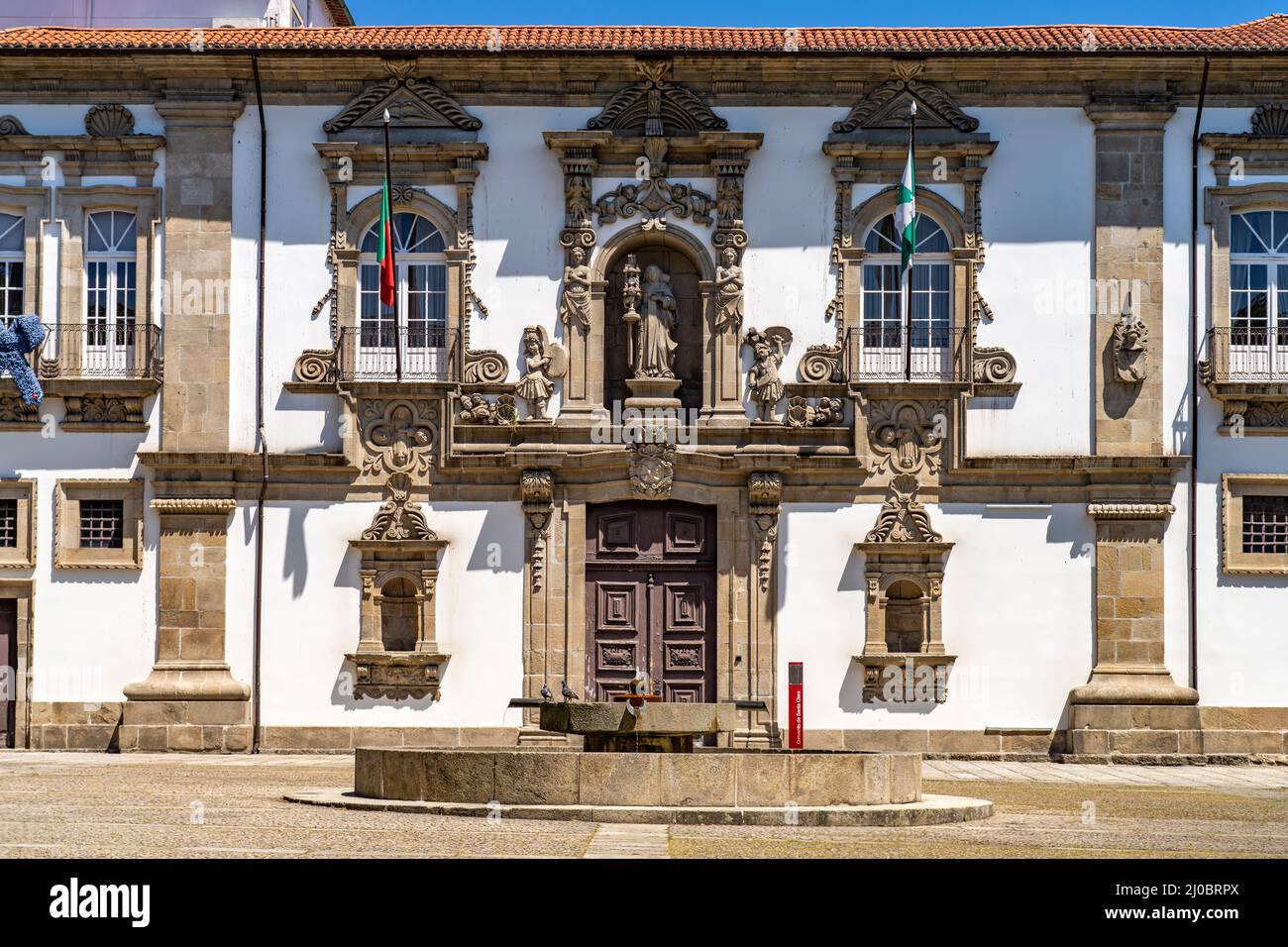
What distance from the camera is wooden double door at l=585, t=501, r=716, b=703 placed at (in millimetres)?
26750

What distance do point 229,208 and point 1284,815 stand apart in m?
15.5

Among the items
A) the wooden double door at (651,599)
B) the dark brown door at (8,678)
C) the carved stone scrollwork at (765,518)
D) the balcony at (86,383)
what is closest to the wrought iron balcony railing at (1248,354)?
the carved stone scrollwork at (765,518)

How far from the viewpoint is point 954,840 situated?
15234 millimetres

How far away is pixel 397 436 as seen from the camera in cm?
2691

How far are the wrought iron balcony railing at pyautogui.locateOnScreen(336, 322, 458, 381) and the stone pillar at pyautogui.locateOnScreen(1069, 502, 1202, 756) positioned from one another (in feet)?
28.4

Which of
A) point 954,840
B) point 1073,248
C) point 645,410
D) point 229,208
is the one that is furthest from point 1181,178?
point 954,840

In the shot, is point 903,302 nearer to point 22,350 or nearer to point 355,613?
point 355,613

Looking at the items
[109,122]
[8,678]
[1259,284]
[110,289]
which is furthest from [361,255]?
[1259,284]

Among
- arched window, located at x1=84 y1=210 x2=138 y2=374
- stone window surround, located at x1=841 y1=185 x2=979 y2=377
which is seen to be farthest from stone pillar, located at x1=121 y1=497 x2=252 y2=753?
stone window surround, located at x1=841 y1=185 x2=979 y2=377

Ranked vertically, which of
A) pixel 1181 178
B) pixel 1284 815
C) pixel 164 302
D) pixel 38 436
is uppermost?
pixel 1181 178

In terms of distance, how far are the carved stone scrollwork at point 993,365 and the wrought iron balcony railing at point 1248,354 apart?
2.53 m

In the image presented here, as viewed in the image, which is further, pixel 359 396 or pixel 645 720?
pixel 359 396

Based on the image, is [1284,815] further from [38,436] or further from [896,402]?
[38,436]

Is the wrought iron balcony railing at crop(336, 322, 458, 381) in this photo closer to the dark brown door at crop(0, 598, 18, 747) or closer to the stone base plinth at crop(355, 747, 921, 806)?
the dark brown door at crop(0, 598, 18, 747)
